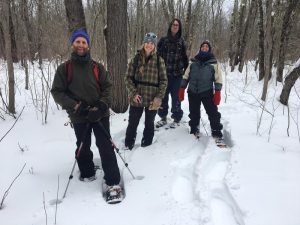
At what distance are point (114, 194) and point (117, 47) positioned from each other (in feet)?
11.4

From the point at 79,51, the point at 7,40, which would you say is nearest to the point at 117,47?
the point at 7,40

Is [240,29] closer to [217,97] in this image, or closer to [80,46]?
[217,97]

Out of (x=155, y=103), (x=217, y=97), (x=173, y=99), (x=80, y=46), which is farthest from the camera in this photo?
(x=173, y=99)

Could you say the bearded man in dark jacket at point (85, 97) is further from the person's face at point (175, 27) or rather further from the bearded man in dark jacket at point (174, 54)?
the person's face at point (175, 27)

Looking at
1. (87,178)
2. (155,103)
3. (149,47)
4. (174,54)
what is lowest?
(87,178)

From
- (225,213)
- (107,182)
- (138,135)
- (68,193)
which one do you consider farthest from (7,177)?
(225,213)

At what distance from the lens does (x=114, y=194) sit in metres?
3.83

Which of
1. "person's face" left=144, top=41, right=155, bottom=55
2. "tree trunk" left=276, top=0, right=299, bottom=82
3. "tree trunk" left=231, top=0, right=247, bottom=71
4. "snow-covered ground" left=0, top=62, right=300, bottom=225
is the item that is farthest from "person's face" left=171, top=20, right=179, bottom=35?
"tree trunk" left=231, top=0, right=247, bottom=71

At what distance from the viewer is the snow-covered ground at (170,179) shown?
336 cm

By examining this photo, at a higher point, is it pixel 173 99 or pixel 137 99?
pixel 137 99

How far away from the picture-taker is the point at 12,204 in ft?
12.2

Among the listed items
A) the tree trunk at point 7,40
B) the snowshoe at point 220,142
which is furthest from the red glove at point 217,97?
the tree trunk at point 7,40

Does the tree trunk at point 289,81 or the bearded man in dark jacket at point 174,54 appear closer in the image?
the bearded man in dark jacket at point 174,54

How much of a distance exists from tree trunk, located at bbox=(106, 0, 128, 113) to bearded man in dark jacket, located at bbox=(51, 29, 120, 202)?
7.92ft
